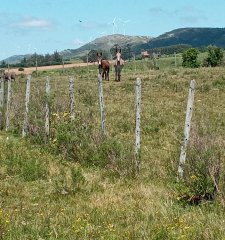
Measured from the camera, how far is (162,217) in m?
7.29

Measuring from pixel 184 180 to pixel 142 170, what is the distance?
178cm

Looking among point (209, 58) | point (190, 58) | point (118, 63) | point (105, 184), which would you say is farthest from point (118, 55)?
point (190, 58)

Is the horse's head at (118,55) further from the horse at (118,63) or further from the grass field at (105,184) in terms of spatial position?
the grass field at (105,184)

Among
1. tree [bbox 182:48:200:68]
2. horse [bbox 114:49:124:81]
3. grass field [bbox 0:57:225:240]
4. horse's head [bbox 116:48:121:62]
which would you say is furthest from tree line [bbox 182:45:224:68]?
grass field [bbox 0:57:225:240]

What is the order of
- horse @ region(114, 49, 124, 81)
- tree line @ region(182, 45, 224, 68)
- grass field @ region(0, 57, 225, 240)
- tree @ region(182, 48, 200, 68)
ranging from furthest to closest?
1. tree @ region(182, 48, 200, 68)
2. tree line @ region(182, 45, 224, 68)
3. horse @ region(114, 49, 124, 81)
4. grass field @ region(0, 57, 225, 240)

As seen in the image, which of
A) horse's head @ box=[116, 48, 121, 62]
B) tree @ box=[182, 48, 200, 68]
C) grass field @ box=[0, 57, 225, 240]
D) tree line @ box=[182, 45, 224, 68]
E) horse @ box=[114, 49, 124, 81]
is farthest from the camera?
tree @ box=[182, 48, 200, 68]

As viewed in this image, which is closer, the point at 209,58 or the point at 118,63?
the point at 118,63

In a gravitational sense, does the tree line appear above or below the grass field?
above

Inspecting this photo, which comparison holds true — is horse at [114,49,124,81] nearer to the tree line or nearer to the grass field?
the grass field

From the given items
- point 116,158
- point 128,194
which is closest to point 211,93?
point 116,158

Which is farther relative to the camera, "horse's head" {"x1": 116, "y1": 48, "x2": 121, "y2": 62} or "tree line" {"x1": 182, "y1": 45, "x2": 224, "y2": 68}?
"tree line" {"x1": 182, "y1": 45, "x2": 224, "y2": 68}

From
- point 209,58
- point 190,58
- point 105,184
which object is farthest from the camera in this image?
point 190,58

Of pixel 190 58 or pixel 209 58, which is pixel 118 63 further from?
pixel 190 58

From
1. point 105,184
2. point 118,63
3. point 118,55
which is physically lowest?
point 105,184
